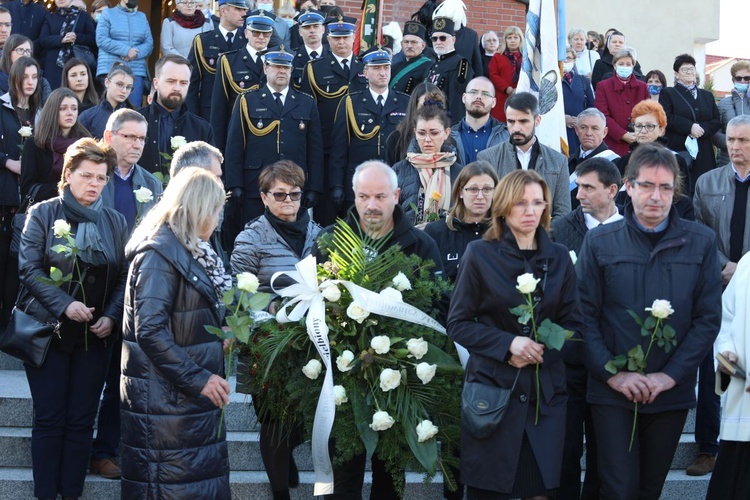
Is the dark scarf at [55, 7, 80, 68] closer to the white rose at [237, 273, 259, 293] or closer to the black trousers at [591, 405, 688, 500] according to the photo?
the white rose at [237, 273, 259, 293]

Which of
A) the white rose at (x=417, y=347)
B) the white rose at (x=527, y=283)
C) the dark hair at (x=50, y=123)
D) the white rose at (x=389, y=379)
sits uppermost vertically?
the dark hair at (x=50, y=123)

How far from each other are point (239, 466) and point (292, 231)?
1.45 meters

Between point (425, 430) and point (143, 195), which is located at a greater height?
point (143, 195)

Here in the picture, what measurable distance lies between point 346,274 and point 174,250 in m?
1.01

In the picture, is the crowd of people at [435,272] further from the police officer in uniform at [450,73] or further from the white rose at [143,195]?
Answer: the police officer in uniform at [450,73]

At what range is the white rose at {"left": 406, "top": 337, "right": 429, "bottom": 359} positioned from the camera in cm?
541

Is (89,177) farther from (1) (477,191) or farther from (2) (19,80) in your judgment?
(2) (19,80)

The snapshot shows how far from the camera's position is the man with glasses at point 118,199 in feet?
21.2

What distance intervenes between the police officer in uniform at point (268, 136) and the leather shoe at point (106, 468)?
3.05m

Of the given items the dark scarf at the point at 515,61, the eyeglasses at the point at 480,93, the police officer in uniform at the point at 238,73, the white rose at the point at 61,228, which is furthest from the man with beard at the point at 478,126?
the dark scarf at the point at 515,61

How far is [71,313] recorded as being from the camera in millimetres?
5930

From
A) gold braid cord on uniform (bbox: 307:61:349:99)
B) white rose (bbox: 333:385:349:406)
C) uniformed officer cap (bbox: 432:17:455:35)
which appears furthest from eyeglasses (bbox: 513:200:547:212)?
uniformed officer cap (bbox: 432:17:455:35)

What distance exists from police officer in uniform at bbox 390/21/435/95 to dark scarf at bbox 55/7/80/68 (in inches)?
143

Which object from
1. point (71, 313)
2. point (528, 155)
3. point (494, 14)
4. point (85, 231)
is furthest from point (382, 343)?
point (494, 14)
